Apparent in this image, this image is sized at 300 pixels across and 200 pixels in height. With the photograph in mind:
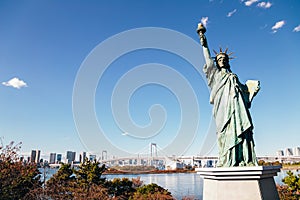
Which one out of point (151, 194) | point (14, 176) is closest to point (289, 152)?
point (151, 194)

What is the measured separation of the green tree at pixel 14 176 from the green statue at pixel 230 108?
8.33 meters

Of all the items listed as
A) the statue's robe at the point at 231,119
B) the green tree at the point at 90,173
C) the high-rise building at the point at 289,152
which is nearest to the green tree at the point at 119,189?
the green tree at the point at 90,173

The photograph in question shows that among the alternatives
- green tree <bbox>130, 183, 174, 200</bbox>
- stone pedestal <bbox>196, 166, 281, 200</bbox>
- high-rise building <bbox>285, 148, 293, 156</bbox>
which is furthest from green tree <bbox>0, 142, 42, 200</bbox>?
high-rise building <bbox>285, 148, 293, 156</bbox>

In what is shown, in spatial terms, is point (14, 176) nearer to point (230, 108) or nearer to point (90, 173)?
point (90, 173)

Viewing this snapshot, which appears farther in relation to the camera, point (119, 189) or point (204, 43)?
point (119, 189)

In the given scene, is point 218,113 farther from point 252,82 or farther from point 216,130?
A: point 252,82

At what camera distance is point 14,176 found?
874 cm

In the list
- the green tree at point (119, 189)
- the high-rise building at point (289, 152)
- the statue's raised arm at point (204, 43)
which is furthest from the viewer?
the high-rise building at point (289, 152)

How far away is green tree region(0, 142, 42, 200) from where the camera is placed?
26.5 ft

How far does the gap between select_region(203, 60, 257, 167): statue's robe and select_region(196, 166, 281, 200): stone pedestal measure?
417 mm

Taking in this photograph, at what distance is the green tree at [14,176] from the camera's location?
806 cm

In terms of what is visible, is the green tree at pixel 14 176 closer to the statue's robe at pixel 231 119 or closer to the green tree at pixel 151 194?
the green tree at pixel 151 194

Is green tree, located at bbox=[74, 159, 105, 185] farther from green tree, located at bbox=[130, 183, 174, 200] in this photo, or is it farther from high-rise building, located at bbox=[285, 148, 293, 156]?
high-rise building, located at bbox=[285, 148, 293, 156]

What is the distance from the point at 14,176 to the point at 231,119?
915 cm
